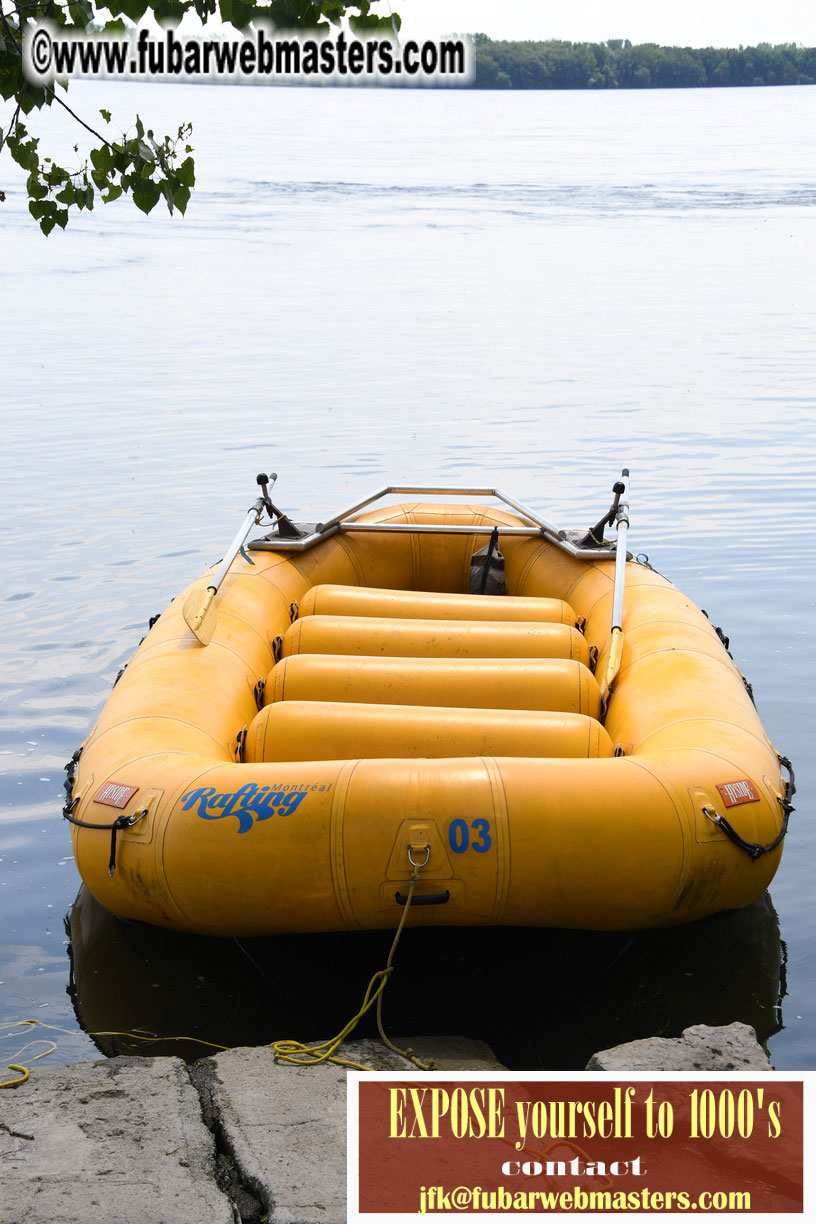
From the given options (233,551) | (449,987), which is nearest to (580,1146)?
(449,987)

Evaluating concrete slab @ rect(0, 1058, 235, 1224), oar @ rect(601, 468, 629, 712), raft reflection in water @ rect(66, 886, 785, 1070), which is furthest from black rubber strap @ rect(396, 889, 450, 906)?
oar @ rect(601, 468, 629, 712)

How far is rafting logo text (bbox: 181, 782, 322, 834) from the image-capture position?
3.67 metres

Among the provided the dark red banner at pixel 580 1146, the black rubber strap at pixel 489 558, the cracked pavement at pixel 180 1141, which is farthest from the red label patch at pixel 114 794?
the black rubber strap at pixel 489 558

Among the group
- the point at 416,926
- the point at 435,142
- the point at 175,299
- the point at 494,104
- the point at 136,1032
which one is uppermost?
the point at 494,104

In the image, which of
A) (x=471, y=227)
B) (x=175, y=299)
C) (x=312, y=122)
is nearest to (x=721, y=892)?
(x=175, y=299)

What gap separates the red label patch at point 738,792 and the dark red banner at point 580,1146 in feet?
3.06

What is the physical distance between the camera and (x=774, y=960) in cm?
420

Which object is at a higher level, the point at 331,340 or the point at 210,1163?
the point at 331,340

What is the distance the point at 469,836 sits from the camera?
11.9 ft

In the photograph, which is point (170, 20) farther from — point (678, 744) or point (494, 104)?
point (494, 104)

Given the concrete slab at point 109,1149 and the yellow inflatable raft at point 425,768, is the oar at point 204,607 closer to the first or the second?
the yellow inflatable raft at point 425,768

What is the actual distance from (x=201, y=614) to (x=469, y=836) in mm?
1793

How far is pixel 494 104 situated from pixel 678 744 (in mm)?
77542

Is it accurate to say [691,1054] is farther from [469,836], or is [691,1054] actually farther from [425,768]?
[425,768]
